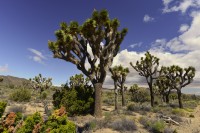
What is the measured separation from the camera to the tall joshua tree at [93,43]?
1432 cm

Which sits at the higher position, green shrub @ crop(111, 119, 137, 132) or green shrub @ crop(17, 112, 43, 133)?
green shrub @ crop(17, 112, 43, 133)

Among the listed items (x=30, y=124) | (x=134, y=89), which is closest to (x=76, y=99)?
(x=30, y=124)

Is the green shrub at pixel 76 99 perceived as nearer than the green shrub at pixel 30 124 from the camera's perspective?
No

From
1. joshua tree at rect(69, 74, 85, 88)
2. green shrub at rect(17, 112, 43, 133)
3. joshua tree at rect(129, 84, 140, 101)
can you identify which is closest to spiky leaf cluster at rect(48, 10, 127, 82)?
green shrub at rect(17, 112, 43, 133)

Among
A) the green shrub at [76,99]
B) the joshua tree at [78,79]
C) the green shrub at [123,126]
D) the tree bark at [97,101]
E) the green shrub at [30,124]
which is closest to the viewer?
the green shrub at [30,124]

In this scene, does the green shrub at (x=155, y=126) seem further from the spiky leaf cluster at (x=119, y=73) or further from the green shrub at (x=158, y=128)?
the spiky leaf cluster at (x=119, y=73)

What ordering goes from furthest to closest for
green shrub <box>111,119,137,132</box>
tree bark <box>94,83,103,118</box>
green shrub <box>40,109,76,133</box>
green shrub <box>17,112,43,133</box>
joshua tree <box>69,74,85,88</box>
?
joshua tree <box>69,74,85,88</box>, tree bark <box>94,83,103,118</box>, green shrub <box>111,119,137,132</box>, green shrub <box>40,109,76,133</box>, green shrub <box>17,112,43,133</box>

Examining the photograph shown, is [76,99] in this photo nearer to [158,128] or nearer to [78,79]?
[158,128]

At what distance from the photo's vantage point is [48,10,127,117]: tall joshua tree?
14320mm

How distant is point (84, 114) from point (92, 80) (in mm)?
2526

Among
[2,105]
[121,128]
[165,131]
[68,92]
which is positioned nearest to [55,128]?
[2,105]

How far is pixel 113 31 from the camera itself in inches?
606

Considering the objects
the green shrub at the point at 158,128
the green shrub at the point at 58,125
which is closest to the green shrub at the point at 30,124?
the green shrub at the point at 58,125

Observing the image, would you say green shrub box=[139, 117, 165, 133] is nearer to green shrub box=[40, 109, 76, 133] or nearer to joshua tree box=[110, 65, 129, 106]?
green shrub box=[40, 109, 76, 133]
